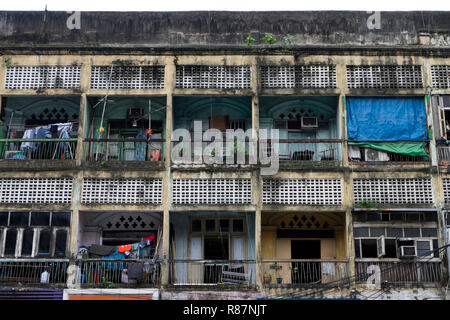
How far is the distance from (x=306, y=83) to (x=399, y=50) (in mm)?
2940

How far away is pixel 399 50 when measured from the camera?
16875 mm

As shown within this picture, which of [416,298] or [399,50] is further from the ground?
[399,50]

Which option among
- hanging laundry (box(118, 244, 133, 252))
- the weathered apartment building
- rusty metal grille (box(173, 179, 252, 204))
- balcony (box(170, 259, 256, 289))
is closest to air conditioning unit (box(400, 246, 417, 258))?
the weathered apartment building

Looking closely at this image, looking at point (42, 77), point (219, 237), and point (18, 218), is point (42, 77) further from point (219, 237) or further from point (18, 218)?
point (219, 237)

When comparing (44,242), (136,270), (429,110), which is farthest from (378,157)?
(44,242)

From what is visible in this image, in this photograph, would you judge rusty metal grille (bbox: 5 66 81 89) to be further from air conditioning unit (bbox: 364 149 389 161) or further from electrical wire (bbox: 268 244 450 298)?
electrical wire (bbox: 268 244 450 298)

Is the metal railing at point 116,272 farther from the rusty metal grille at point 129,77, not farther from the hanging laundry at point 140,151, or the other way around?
the rusty metal grille at point 129,77

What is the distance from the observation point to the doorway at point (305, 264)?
16469 mm

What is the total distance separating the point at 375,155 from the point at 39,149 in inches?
395

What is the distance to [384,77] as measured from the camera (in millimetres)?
16828

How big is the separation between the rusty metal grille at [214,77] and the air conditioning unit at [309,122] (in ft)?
7.39

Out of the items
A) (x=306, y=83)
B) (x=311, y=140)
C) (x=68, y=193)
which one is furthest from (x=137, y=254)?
(x=306, y=83)

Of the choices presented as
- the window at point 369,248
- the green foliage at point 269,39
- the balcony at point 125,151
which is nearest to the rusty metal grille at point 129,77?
the balcony at point 125,151

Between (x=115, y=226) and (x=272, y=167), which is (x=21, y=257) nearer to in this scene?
(x=115, y=226)
